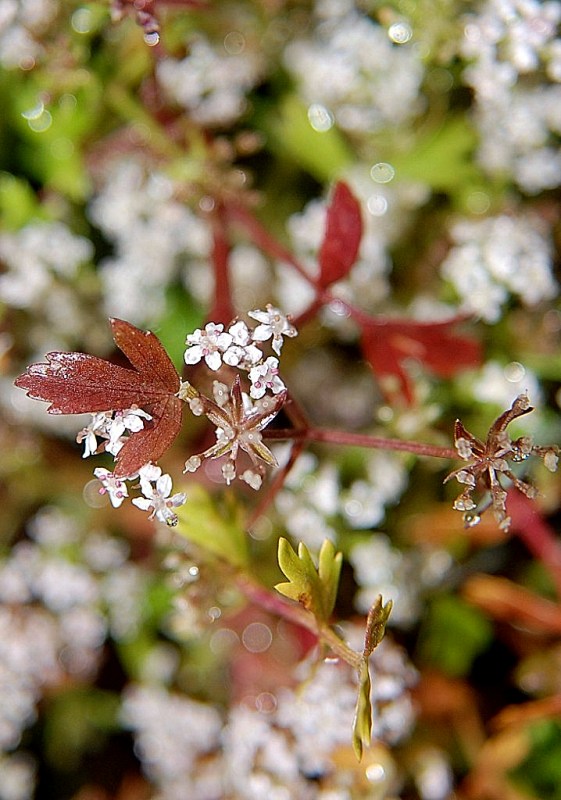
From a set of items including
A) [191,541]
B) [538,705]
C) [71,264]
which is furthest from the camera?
[71,264]

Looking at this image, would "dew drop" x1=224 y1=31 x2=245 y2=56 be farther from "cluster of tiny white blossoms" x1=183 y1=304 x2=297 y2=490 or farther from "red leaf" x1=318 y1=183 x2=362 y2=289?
"cluster of tiny white blossoms" x1=183 y1=304 x2=297 y2=490

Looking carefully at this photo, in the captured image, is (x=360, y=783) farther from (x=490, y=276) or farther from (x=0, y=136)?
(x=0, y=136)

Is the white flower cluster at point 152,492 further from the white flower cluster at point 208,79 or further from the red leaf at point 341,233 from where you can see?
the white flower cluster at point 208,79

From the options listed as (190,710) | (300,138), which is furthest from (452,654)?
(300,138)

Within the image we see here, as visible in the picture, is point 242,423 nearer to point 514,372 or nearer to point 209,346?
point 209,346

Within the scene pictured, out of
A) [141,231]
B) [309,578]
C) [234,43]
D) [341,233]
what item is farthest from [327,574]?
[234,43]

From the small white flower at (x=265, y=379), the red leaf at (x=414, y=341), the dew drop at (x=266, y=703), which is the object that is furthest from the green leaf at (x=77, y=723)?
the small white flower at (x=265, y=379)
